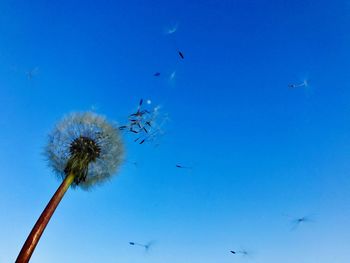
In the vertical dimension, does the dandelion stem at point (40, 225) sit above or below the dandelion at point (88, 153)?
below

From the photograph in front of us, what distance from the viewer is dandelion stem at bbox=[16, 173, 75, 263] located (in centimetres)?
1295

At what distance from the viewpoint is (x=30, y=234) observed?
538 inches

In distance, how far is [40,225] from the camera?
46.2ft

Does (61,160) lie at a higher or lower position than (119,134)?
lower

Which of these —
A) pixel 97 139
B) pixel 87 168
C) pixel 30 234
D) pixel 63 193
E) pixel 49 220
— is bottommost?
pixel 30 234

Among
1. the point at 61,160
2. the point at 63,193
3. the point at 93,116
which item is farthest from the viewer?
the point at 93,116

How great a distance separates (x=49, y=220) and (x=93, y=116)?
9.25 meters

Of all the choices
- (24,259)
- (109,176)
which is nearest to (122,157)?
(109,176)

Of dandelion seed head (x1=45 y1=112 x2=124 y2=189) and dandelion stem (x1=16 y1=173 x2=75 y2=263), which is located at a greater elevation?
dandelion seed head (x1=45 y1=112 x2=124 y2=189)

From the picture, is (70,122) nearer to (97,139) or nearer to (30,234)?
(97,139)

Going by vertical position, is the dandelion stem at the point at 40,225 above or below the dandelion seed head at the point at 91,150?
below

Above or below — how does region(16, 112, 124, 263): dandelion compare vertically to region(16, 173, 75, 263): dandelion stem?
above

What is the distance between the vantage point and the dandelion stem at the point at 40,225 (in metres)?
13.0

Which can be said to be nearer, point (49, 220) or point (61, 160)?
point (49, 220)
